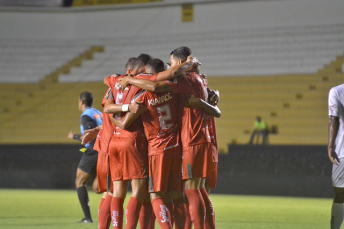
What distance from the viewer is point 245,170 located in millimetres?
16359

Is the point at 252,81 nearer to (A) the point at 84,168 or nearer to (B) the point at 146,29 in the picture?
(B) the point at 146,29

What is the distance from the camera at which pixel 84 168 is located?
30.2 ft

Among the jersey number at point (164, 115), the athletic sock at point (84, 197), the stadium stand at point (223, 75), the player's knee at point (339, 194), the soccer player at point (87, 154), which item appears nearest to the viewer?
the jersey number at point (164, 115)

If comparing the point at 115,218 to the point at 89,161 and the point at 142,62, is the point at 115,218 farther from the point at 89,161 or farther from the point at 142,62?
the point at 89,161

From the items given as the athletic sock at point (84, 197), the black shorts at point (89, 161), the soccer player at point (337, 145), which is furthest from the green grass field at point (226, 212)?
the soccer player at point (337, 145)

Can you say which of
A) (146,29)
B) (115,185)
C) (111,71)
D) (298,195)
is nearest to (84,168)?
(115,185)

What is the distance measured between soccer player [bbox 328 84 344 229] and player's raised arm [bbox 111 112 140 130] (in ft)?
6.86

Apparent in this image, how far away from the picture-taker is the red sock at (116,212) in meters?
6.19

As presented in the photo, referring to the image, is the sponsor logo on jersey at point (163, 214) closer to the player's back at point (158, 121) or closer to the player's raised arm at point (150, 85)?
the player's back at point (158, 121)

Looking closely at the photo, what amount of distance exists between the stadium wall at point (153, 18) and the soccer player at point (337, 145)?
1607 centimetres

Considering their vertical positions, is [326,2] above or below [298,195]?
above

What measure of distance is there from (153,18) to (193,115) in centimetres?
1950

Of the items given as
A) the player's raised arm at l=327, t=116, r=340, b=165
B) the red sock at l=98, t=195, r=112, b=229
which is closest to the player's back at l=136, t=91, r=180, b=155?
the red sock at l=98, t=195, r=112, b=229

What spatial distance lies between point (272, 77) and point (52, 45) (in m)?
9.53
